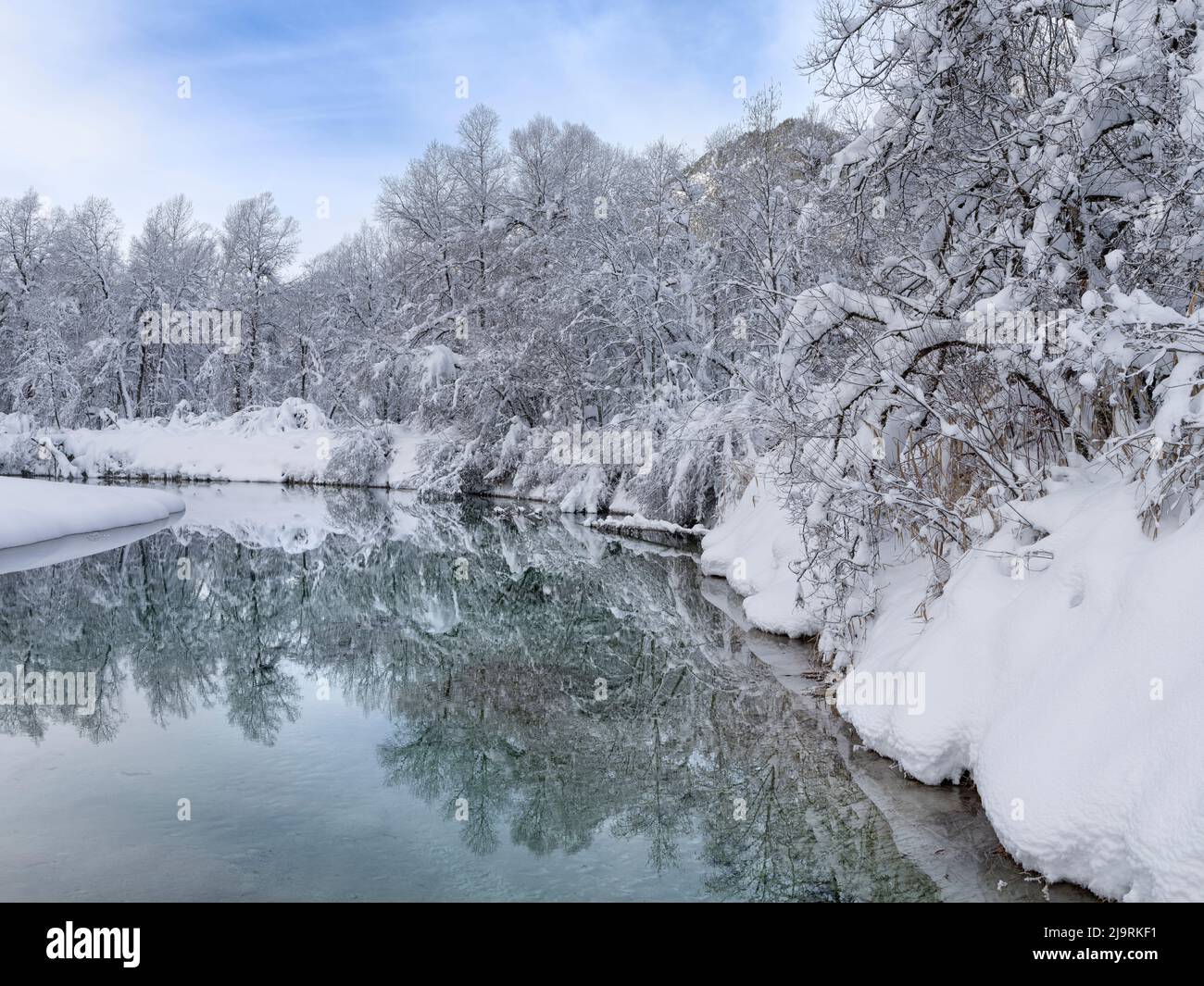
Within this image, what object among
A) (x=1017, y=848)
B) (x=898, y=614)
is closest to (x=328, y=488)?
(x=898, y=614)

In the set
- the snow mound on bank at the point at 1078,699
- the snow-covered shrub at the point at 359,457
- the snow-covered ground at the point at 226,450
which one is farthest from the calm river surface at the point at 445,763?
the snow-covered ground at the point at 226,450

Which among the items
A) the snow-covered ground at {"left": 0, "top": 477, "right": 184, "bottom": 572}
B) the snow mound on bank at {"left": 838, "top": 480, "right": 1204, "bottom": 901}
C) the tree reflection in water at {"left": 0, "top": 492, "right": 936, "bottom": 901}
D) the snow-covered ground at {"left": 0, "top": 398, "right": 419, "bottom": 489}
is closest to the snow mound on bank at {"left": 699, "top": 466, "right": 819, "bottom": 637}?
the tree reflection in water at {"left": 0, "top": 492, "right": 936, "bottom": 901}

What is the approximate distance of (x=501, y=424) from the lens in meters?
31.0

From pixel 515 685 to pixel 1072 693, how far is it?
5.10 meters

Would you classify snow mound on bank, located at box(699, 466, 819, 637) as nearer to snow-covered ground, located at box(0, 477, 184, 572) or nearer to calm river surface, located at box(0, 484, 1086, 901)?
calm river surface, located at box(0, 484, 1086, 901)

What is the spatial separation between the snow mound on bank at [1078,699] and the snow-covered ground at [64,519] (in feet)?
46.8

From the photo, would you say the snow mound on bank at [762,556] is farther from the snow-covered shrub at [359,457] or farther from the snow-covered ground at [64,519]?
the snow-covered shrub at [359,457]

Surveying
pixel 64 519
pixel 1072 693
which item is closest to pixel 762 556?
pixel 1072 693

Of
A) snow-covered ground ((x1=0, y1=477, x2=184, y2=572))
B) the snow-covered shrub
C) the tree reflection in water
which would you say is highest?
the snow-covered shrub

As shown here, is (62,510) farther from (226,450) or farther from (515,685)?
(226,450)

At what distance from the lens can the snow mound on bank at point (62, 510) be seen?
16750mm

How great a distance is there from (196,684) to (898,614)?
6571mm

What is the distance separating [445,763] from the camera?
636cm

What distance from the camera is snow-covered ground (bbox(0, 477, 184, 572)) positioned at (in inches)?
634
